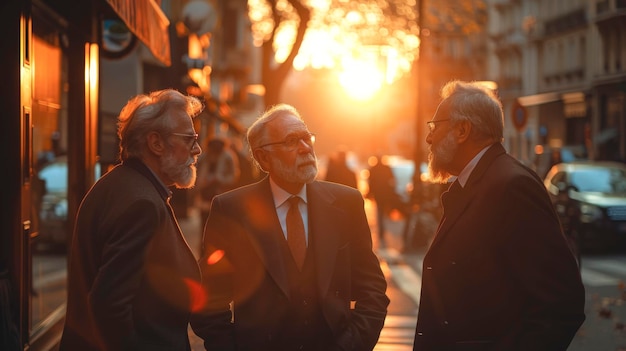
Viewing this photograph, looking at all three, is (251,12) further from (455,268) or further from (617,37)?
(617,37)

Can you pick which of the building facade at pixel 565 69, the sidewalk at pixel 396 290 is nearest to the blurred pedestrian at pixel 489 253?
the sidewalk at pixel 396 290

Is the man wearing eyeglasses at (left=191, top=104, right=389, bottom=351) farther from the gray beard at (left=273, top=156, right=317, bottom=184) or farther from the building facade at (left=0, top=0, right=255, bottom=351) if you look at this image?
the building facade at (left=0, top=0, right=255, bottom=351)

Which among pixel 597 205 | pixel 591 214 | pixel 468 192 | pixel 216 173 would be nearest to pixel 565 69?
pixel 597 205

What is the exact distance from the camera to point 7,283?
5.64 metres

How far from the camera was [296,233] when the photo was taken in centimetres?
459

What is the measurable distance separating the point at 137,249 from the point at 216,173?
11.8m

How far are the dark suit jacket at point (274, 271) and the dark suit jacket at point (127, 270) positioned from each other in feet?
1.65

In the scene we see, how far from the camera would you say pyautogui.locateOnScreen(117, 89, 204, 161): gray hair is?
13.3 ft

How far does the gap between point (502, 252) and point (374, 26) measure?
20.2m

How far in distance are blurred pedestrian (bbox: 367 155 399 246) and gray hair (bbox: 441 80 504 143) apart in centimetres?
1706

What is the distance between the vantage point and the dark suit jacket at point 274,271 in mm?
4438

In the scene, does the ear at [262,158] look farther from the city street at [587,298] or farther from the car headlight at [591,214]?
the car headlight at [591,214]

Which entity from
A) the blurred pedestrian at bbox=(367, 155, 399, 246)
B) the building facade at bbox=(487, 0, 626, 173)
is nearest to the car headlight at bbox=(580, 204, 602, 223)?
the blurred pedestrian at bbox=(367, 155, 399, 246)

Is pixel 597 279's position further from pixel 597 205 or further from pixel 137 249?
pixel 137 249
